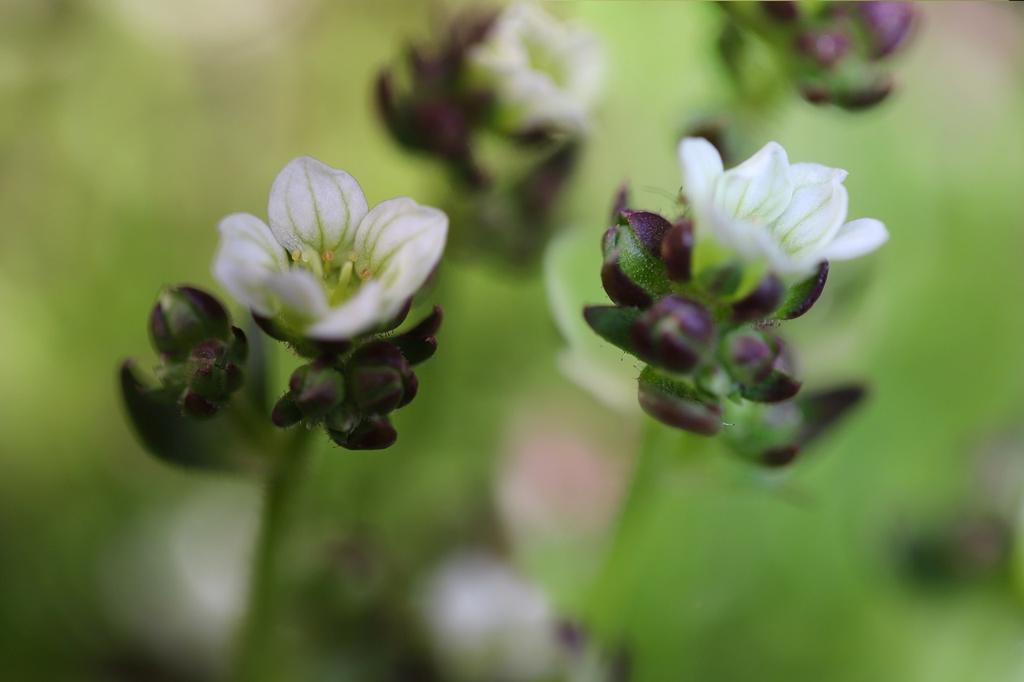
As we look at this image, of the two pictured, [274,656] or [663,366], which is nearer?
[663,366]

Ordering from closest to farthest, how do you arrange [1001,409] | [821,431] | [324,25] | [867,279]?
[821,431] < [867,279] < [1001,409] < [324,25]

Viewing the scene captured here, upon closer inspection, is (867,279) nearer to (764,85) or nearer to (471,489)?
(764,85)

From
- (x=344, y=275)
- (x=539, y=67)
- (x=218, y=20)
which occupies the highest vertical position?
(x=218, y=20)

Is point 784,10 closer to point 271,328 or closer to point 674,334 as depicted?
point 674,334

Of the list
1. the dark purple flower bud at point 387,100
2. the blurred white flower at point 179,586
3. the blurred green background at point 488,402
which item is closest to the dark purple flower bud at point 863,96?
the blurred green background at point 488,402

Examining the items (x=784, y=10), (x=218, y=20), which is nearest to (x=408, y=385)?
(x=784, y=10)

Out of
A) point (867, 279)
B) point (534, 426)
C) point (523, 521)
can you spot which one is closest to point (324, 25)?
point (534, 426)
